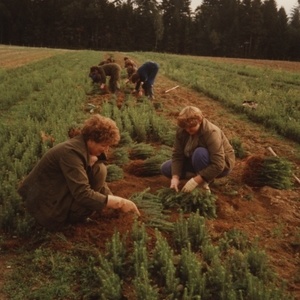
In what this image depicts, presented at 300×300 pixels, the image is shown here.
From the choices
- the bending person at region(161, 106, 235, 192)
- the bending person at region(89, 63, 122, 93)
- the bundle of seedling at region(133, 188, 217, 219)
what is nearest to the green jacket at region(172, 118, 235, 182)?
the bending person at region(161, 106, 235, 192)

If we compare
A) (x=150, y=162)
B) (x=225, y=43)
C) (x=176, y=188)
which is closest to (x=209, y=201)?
(x=176, y=188)

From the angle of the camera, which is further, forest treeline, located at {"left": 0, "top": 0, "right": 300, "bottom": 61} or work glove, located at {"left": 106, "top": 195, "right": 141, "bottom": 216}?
forest treeline, located at {"left": 0, "top": 0, "right": 300, "bottom": 61}

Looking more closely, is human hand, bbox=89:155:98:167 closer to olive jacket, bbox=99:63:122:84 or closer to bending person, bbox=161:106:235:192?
bending person, bbox=161:106:235:192

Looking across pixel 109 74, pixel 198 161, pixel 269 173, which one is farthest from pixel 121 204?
pixel 109 74

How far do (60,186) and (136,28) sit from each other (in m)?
63.9

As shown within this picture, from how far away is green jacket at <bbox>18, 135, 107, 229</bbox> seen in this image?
334 cm

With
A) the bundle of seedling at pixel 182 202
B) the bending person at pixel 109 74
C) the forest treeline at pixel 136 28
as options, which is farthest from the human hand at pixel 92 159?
the forest treeline at pixel 136 28

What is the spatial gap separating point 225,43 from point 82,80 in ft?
168

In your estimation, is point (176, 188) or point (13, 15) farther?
point (13, 15)

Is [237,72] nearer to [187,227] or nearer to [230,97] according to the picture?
[230,97]

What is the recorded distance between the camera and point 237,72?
1866 cm

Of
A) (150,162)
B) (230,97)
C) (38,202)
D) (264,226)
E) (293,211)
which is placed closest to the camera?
(38,202)

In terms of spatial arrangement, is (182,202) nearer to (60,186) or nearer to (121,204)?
(121,204)

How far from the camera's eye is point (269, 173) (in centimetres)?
503
